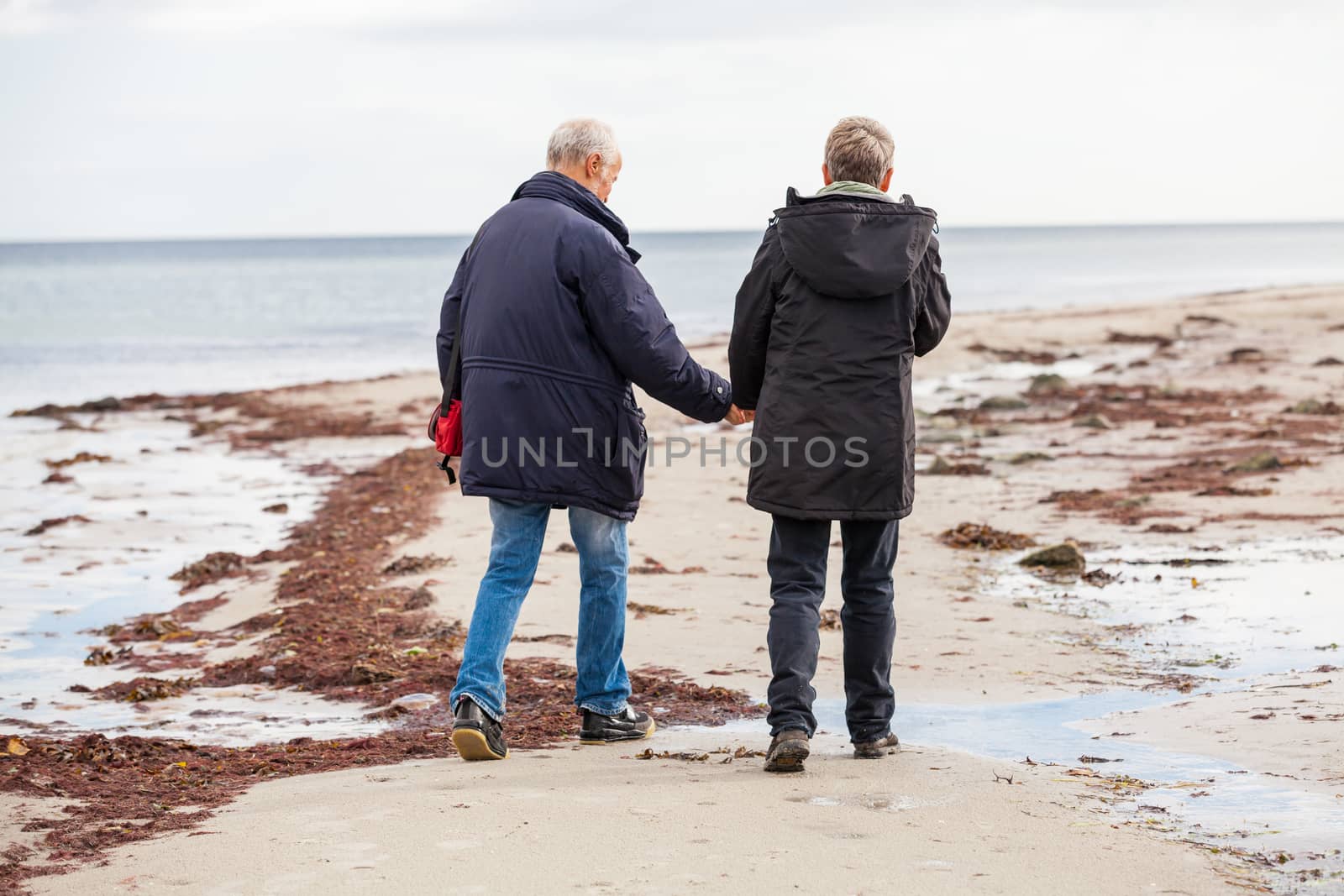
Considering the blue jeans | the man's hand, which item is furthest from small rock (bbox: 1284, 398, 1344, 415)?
the blue jeans

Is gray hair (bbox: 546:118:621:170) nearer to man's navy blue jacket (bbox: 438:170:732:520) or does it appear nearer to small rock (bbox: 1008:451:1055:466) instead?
man's navy blue jacket (bbox: 438:170:732:520)

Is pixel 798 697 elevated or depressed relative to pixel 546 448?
depressed

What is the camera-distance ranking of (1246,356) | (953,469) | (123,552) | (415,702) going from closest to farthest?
(415,702), (123,552), (953,469), (1246,356)

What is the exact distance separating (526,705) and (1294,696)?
2613 mm

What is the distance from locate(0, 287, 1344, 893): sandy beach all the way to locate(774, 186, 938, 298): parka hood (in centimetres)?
135

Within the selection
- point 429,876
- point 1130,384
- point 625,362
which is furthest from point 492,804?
point 1130,384

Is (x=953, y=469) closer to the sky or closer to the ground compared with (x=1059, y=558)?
closer to the sky

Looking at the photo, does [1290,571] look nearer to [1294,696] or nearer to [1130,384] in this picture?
[1294,696]

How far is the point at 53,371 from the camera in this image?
1102 inches

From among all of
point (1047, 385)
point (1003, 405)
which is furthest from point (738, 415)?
point (1047, 385)

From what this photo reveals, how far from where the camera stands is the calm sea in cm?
2839

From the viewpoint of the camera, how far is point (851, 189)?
3.64 meters

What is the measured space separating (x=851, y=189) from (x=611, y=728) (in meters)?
1.82

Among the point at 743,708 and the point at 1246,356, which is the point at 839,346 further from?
the point at 1246,356
